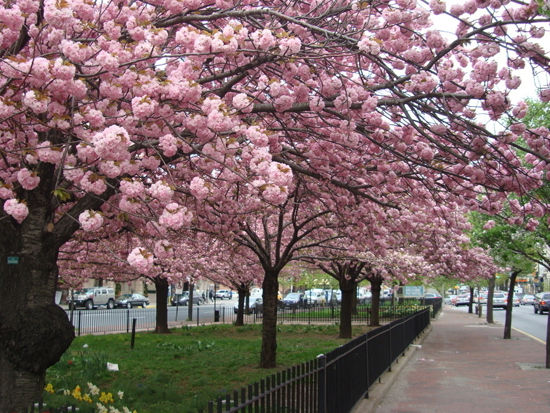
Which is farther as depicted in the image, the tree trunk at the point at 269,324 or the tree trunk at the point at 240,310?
the tree trunk at the point at 240,310

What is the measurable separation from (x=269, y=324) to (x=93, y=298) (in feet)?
115

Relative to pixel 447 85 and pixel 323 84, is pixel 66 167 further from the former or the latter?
pixel 447 85

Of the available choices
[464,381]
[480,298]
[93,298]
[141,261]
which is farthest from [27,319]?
[93,298]

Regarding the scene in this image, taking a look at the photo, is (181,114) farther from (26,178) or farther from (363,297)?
(363,297)

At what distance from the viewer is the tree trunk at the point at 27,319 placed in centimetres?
561

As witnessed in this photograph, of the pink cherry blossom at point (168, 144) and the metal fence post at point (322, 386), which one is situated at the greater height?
the pink cherry blossom at point (168, 144)

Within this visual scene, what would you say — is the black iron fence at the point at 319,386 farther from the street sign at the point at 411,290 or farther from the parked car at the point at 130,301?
the street sign at the point at 411,290

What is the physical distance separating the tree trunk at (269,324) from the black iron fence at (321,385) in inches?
104

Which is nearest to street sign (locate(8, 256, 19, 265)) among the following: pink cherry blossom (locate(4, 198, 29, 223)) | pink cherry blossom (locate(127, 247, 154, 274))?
pink cherry blossom (locate(4, 198, 29, 223))

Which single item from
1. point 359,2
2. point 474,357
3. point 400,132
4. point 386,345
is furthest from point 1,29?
point 474,357

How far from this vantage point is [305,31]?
6336 millimetres

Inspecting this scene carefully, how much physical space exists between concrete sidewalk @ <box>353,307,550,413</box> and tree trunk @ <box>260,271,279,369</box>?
2.59m

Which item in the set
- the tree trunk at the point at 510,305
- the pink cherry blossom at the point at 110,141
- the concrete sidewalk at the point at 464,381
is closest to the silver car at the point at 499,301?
the tree trunk at the point at 510,305

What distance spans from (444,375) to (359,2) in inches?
359
